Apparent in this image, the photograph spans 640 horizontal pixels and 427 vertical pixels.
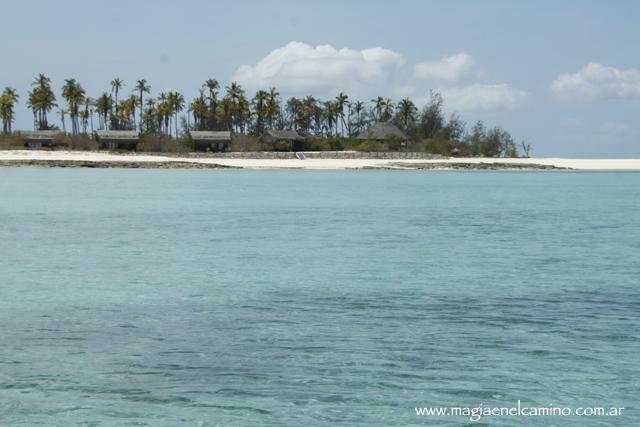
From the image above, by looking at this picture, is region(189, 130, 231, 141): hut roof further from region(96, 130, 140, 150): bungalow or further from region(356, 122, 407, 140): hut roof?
region(356, 122, 407, 140): hut roof

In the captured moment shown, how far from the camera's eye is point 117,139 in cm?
11006

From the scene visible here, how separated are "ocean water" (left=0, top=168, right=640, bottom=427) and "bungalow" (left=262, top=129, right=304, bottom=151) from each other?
88151 millimetres

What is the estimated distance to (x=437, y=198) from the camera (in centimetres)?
4828

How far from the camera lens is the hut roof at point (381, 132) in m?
121

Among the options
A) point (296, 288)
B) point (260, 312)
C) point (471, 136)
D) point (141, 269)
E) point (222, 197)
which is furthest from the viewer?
point (471, 136)

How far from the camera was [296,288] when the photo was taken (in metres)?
15.2

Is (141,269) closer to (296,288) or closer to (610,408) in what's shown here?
(296,288)

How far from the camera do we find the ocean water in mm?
8219

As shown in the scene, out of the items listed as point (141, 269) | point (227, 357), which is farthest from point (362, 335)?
point (141, 269)

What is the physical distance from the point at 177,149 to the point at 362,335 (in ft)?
340

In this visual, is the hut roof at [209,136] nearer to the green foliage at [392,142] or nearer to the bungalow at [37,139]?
the bungalow at [37,139]

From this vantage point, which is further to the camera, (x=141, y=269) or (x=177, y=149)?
(x=177, y=149)

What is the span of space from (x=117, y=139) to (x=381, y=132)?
37.5m

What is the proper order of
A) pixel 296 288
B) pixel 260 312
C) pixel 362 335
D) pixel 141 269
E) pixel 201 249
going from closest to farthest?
pixel 362 335
pixel 260 312
pixel 296 288
pixel 141 269
pixel 201 249
